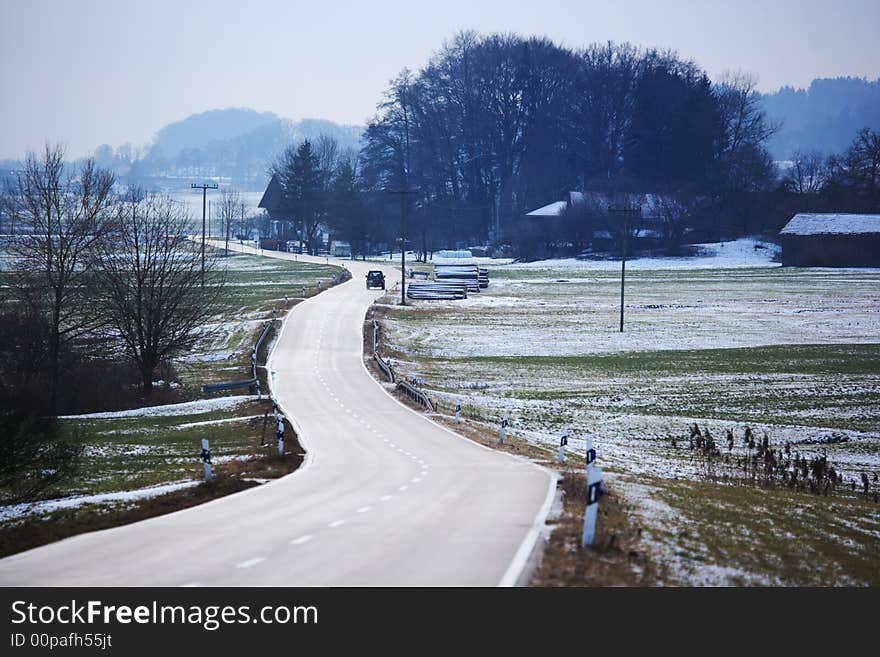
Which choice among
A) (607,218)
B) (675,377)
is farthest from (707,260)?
(675,377)

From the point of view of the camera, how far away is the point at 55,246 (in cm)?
4431

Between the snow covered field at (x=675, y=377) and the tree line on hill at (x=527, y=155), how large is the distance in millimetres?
51095

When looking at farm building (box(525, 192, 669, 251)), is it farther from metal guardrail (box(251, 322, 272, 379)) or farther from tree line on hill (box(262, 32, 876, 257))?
metal guardrail (box(251, 322, 272, 379))

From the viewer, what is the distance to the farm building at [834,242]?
114125 millimetres

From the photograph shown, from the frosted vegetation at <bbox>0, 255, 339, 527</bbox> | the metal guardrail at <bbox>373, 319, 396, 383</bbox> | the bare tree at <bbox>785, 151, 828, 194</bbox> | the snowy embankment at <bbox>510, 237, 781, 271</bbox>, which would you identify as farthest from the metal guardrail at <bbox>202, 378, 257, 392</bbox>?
the bare tree at <bbox>785, 151, 828, 194</bbox>

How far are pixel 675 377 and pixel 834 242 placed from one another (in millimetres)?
79991

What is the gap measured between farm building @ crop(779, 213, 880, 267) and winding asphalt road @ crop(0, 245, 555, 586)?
97.8 meters

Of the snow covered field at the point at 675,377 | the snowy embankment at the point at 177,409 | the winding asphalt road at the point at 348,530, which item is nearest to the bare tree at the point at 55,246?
the snowy embankment at the point at 177,409

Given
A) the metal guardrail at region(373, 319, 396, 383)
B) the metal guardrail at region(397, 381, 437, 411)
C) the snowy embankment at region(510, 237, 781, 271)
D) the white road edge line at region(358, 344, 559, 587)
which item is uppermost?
the snowy embankment at region(510, 237, 781, 271)

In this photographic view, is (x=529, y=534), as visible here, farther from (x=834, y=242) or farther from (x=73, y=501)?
(x=834, y=242)

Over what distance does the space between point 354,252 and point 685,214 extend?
4454cm

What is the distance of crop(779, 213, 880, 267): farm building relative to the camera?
11412 cm

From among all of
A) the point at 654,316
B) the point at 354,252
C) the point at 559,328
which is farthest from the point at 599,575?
the point at 354,252

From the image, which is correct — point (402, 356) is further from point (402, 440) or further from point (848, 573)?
point (848, 573)
